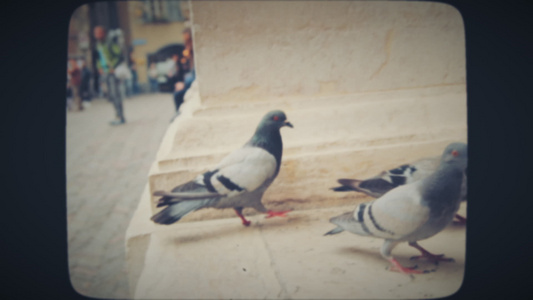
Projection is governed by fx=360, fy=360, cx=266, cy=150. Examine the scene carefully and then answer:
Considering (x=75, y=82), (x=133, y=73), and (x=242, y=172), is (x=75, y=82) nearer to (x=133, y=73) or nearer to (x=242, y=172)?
(x=133, y=73)

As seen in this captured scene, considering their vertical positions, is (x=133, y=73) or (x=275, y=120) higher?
(x=133, y=73)

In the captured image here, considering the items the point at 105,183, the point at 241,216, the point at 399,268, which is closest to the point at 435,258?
the point at 399,268

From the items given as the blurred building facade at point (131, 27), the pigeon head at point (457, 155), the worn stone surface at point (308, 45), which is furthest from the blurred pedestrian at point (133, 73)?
the pigeon head at point (457, 155)

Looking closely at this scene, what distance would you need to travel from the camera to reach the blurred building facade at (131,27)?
6.02ft

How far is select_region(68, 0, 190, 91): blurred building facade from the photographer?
184cm

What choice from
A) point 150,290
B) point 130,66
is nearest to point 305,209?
point 150,290

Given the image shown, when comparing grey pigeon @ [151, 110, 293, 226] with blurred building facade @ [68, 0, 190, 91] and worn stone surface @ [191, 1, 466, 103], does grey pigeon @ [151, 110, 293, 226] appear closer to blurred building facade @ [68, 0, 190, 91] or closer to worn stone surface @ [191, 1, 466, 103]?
worn stone surface @ [191, 1, 466, 103]

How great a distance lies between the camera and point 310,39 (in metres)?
1.62

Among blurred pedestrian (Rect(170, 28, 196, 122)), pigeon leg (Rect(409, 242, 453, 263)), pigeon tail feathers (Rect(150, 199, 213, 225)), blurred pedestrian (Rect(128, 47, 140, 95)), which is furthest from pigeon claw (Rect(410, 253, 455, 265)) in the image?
blurred pedestrian (Rect(128, 47, 140, 95))

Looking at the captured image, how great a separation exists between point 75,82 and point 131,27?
0.47 metres

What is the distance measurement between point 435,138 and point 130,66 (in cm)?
177

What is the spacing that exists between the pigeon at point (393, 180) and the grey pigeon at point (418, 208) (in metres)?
0.11

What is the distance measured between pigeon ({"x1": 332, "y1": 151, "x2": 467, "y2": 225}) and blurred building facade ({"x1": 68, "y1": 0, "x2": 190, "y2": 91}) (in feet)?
3.91

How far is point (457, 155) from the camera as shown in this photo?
4.50ft
